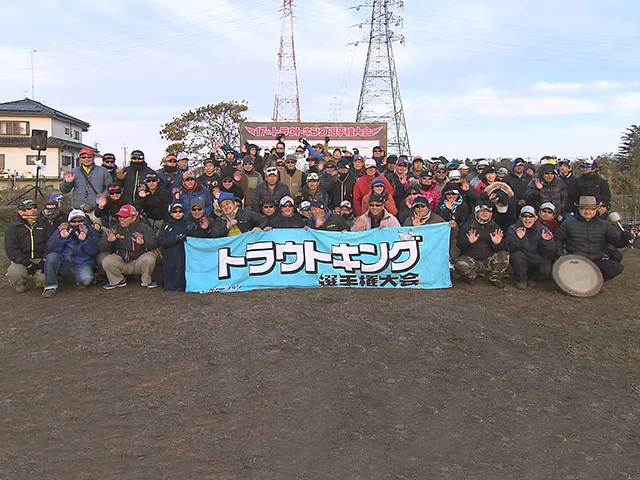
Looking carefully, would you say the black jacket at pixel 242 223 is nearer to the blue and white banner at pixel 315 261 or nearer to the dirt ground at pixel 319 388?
the blue and white banner at pixel 315 261

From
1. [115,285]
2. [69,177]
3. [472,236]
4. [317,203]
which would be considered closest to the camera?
[472,236]

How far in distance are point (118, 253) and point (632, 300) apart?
776 cm

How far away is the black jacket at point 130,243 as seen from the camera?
320 inches

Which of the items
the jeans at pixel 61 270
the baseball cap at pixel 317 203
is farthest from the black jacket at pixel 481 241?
the jeans at pixel 61 270

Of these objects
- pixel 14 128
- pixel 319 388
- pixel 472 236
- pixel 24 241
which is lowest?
pixel 319 388

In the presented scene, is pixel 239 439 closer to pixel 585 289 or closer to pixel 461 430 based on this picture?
pixel 461 430

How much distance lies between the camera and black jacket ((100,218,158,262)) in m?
8.12

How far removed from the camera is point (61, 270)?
26.9ft

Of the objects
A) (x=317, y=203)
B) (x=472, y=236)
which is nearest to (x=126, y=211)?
(x=317, y=203)

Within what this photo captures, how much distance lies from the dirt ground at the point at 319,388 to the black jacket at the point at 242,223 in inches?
48.2

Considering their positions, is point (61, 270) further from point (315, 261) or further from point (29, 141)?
point (29, 141)

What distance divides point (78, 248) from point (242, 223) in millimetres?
2500

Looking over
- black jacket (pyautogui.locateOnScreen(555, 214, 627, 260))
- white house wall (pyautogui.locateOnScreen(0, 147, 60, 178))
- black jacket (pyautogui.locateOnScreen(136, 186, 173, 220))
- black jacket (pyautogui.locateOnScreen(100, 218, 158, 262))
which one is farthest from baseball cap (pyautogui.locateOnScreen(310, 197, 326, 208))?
white house wall (pyautogui.locateOnScreen(0, 147, 60, 178))

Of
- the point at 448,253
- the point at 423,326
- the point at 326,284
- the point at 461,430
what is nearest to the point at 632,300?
the point at 448,253
